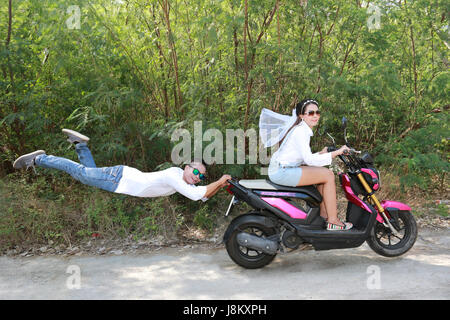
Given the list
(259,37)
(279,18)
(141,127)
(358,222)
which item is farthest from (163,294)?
(279,18)

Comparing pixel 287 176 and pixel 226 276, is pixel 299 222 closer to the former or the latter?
pixel 287 176

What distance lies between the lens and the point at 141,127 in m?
→ 6.38

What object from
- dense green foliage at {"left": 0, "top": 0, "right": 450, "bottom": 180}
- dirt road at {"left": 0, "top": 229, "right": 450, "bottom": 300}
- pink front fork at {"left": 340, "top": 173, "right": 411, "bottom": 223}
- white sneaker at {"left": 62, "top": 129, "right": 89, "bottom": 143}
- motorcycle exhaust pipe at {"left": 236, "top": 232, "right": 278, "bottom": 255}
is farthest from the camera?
dense green foliage at {"left": 0, "top": 0, "right": 450, "bottom": 180}

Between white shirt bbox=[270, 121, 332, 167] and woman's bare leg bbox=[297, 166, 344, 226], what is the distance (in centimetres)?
9

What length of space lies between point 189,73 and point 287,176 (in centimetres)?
253

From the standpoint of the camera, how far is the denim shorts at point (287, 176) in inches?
177

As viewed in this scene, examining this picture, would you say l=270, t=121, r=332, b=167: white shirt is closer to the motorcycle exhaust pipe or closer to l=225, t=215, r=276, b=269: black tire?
l=225, t=215, r=276, b=269: black tire

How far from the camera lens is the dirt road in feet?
12.9

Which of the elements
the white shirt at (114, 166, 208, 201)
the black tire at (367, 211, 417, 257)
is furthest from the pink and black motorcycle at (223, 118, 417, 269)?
the white shirt at (114, 166, 208, 201)

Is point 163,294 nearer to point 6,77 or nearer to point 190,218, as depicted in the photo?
point 190,218

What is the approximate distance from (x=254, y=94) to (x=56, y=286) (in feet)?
11.4

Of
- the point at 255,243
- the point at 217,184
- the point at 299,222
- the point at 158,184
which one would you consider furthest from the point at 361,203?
the point at 158,184

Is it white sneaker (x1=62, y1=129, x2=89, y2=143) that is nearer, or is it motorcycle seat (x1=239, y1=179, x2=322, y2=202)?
motorcycle seat (x1=239, y1=179, x2=322, y2=202)

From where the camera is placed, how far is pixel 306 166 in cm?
460
